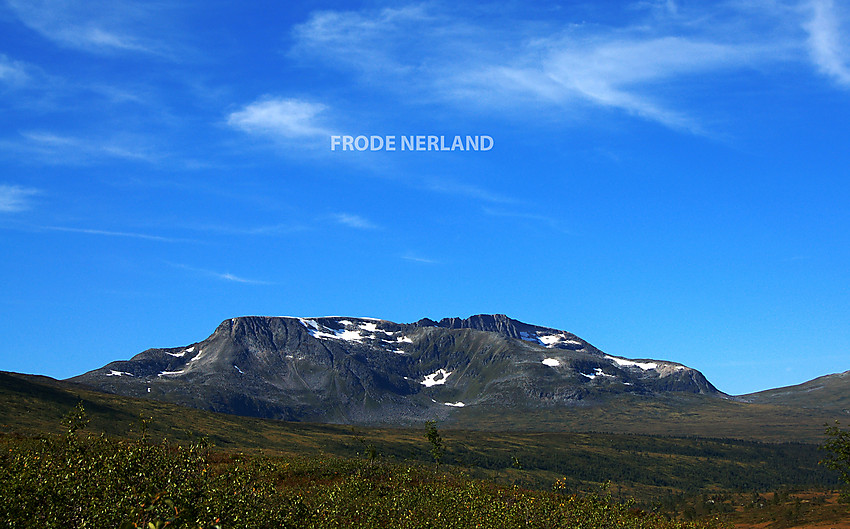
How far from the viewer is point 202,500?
3222 cm

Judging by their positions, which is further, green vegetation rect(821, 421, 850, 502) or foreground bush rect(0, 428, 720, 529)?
green vegetation rect(821, 421, 850, 502)

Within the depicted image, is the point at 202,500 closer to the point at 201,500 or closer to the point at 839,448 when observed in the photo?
the point at 201,500

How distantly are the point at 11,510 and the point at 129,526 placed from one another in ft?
66.2

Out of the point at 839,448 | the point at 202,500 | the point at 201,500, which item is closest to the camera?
the point at 202,500

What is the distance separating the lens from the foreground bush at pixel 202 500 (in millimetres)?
27203

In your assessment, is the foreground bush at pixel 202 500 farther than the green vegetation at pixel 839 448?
No

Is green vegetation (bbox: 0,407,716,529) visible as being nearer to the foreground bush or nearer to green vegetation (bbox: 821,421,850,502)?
the foreground bush

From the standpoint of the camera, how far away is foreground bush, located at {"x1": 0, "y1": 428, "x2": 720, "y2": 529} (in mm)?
27203

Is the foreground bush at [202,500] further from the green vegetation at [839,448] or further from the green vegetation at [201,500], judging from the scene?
the green vegetation at [839,448]

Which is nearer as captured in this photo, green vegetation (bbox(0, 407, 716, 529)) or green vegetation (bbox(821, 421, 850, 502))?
green vegetation (bbox(0, 407, 716, 529))

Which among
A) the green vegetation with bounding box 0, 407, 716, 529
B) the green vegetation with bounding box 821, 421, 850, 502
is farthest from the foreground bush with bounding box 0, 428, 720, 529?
the green vegetation with bounding box 821, 421, 850, 502

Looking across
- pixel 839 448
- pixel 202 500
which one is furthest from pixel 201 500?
pixel 839 448

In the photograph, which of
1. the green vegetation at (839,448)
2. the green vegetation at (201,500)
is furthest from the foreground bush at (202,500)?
the green vegetation at (839,448)

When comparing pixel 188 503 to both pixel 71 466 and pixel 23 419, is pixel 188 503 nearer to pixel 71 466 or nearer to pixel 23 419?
pixel 71 466
